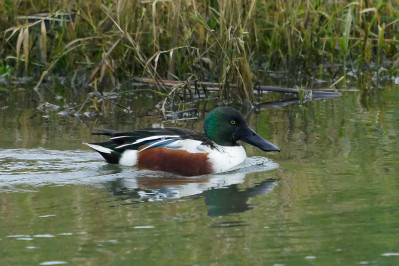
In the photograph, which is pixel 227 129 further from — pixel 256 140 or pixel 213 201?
pixel 213 201

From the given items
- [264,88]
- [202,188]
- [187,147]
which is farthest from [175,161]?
[264,88]

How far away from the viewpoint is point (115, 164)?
7207mm

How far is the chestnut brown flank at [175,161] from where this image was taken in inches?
268

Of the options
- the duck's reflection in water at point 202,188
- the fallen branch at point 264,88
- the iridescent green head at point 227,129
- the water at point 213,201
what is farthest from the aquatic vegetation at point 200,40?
the duck's reflection in water at point 202,188

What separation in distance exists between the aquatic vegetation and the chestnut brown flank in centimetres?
204

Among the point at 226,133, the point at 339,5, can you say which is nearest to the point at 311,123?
the point at 226,133

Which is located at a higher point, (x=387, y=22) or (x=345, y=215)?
(x=387, y=22)

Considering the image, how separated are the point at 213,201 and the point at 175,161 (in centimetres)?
121

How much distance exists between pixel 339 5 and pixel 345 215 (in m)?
6.29

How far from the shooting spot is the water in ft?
14.5

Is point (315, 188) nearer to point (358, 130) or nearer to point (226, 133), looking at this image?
point (226, 133)

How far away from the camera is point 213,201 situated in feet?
18.7

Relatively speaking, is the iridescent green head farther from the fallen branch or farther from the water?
the fallen branch

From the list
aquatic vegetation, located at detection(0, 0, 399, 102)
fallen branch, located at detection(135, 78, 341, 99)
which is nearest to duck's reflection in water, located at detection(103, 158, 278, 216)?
aquatic vegetation, located at detection(0, 0, 399, 102)
